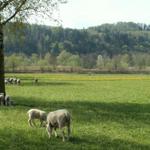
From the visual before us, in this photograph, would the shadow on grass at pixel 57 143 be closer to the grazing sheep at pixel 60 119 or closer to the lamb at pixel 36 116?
the grazing sheep at pixel 60 119

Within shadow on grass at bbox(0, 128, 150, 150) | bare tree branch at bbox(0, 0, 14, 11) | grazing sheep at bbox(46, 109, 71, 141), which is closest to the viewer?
shadow on grass at bbox(0, 128, 150, 150)

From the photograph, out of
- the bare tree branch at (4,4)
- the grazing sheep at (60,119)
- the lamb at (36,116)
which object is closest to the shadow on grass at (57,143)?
the grazing sheep at (60,119)

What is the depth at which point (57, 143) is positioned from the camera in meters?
18.9

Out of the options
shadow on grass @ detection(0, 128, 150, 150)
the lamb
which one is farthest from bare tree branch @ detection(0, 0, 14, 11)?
shadow on grass @ detection(0, 128, 150, 150)

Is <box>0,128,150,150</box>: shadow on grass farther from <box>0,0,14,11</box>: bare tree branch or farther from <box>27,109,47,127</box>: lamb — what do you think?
<box>0,0,14,11</box>: bare tree branch

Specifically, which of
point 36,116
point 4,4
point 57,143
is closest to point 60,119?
point 57,143

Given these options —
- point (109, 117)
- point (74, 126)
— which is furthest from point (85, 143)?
point (109, 117)

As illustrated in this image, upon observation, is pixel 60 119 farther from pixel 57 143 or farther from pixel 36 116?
pixel 36 116

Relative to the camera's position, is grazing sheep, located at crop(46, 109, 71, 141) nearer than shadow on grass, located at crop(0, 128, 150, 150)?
No

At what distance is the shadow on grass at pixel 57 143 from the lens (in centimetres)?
1834

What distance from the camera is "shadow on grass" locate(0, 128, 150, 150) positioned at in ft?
60.2

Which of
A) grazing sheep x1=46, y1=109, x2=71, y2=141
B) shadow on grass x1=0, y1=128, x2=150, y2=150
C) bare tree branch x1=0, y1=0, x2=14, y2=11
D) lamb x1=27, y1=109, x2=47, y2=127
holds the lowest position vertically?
shadow on grass x1=0, y1=128, x2=150, y2=150

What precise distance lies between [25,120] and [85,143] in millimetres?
7685

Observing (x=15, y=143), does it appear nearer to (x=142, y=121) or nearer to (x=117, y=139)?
(x=117, y=139)
